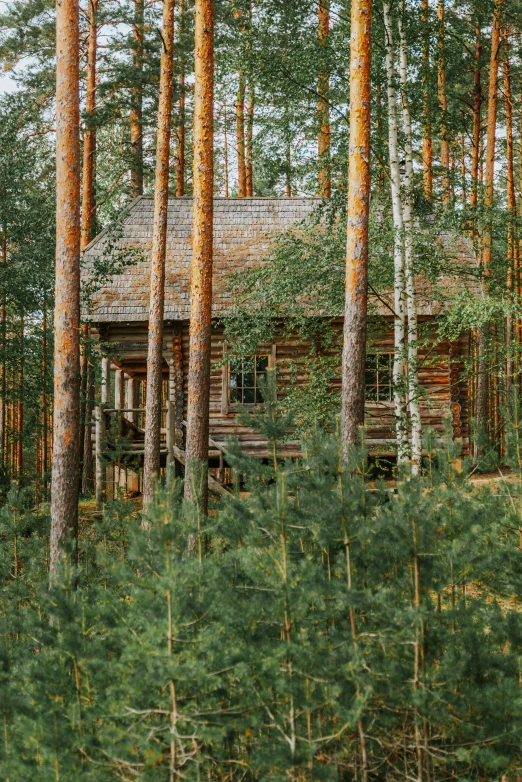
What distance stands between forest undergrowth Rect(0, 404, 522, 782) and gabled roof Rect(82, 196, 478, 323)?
34.3 feet

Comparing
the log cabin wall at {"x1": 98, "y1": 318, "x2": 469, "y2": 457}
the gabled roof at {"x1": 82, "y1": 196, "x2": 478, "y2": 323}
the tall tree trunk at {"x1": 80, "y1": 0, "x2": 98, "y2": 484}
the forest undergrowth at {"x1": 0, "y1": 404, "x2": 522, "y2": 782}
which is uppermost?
the tall tree trunk at {"x1": 80, "y1": 0, "x2": 98, "y2": 484}

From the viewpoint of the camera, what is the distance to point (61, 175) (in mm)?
7957

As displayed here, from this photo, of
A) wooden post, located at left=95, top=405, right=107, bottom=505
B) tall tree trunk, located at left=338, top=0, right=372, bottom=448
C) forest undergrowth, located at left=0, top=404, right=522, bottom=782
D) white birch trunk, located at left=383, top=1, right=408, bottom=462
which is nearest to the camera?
forest undergrowth, located at left=0, top=404, right=522, bottom=782

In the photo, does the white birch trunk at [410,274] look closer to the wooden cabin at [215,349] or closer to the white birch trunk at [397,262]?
the white birch trunk at [397,262]

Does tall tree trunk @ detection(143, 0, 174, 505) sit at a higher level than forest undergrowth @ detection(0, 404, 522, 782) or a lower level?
higher

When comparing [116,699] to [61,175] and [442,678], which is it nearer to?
[442,678]

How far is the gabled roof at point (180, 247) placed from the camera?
15.6 meters

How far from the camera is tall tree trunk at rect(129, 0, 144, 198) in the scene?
18758mm

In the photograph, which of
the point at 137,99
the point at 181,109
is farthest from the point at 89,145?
the point at 181,109

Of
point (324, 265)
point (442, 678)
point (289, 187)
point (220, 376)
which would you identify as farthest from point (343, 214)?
point (289, 187)

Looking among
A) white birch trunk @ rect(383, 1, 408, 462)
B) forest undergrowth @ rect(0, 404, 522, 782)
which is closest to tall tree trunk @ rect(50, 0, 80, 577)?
forest undergrowth @ rect(0, 404, 522, 782)

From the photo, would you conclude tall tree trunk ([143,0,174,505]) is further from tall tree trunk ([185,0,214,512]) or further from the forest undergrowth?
the forest undergrowth

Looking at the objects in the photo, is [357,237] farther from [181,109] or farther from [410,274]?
[181,109]

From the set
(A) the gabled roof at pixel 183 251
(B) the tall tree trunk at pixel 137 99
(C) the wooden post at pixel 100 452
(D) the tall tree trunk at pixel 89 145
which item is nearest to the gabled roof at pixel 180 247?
(A) the gabled roof at pixel 183 251
